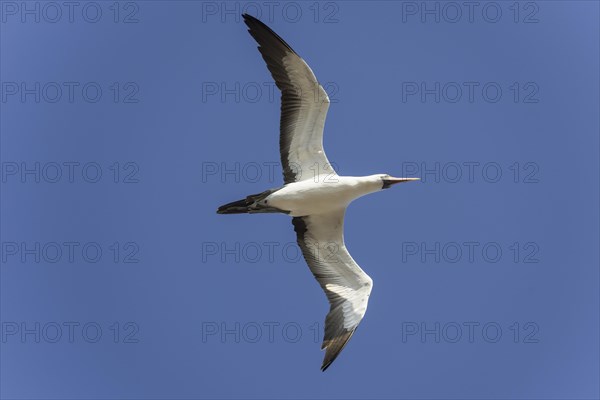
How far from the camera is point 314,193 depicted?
2150 centimetres

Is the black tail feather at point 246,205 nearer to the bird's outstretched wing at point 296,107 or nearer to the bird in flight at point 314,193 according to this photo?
the bird in flight at point 314,193

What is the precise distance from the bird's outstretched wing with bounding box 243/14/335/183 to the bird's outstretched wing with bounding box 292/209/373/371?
40.4 inches

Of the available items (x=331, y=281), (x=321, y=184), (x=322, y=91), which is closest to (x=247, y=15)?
(x=322, y=91)

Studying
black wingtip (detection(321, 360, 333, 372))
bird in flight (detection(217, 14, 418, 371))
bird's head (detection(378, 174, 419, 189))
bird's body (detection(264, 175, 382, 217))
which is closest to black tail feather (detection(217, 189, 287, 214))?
bird in flight (detection(217, 14, 418, 371))

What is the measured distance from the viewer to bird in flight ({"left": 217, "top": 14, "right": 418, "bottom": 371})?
21.3m

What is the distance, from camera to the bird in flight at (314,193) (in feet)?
70.0

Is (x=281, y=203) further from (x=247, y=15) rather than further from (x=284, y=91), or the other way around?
(x=247, y=15)

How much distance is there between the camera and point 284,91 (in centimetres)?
2152

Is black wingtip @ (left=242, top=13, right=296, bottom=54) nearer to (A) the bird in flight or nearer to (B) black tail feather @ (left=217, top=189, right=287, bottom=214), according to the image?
(A) the bird in flight

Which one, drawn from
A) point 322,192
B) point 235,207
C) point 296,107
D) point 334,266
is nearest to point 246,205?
point 235,207

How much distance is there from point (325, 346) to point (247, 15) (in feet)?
21.7

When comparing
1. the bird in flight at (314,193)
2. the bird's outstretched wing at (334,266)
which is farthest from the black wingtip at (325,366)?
the bird's outstretched wing at (334,266)

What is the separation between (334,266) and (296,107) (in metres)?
3.32

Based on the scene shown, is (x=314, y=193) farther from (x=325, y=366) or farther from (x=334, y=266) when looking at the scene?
(x=325, y=366)
